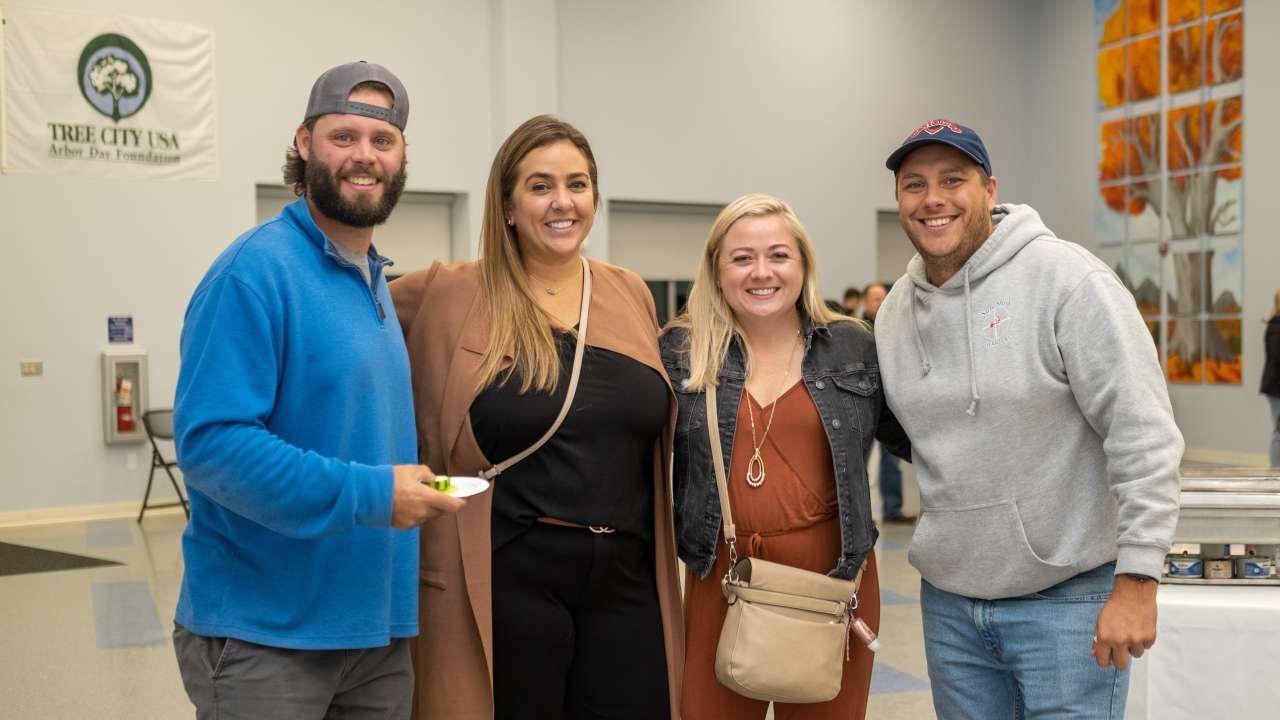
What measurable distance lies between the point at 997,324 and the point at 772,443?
1.91 ft

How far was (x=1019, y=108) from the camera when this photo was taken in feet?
50.5

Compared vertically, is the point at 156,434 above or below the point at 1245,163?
below

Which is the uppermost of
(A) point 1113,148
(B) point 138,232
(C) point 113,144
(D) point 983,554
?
(A) point 1113,148

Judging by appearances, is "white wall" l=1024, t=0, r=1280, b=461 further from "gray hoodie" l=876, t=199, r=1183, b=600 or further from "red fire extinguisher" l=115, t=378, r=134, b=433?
"gray hoodie" l=876, t=199, r=1183, b=600

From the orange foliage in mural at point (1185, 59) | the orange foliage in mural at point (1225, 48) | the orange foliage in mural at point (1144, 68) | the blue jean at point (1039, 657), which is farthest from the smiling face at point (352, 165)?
the orange foliage in mural at point (1144, 68)

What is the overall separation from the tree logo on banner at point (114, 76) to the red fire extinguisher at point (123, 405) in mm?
2377

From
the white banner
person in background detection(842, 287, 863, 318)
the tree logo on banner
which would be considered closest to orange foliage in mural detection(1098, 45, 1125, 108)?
person in background detection(842, 287, 863, 318)

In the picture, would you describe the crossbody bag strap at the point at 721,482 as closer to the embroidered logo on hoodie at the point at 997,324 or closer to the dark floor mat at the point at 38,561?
the embroidered logo on hoodie at the point at 997,324

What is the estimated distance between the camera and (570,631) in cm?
246

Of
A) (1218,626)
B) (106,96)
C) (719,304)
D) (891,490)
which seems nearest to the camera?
(719,304)

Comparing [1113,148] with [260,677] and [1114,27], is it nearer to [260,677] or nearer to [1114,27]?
[1114,27]

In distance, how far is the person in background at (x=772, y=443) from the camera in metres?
2.63

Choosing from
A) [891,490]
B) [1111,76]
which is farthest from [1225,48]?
[891,490]

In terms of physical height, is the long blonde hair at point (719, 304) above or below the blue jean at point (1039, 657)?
above
